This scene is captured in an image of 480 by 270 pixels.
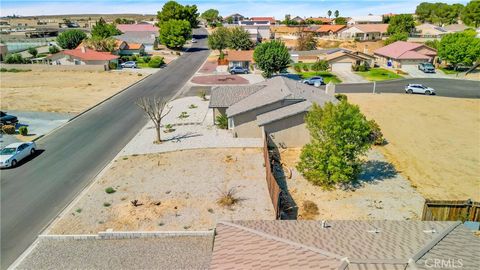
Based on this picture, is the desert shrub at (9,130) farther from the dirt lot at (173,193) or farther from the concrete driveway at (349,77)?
the concrete driveway at (349,77)

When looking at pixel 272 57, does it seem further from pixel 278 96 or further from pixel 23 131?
pixel 23 131

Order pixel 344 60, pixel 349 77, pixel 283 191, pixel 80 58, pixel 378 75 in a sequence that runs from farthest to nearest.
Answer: pixel 80 58
pixel 344 60
pixel 378 75
pixel 349 77
pixel 283 191

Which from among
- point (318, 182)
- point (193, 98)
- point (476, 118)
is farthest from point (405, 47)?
point (318, 182)

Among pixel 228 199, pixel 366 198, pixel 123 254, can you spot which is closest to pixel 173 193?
pixel 228 199

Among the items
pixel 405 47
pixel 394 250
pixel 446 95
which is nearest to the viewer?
pixel 394 250

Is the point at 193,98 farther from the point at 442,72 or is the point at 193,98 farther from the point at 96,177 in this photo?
the point at 442,72

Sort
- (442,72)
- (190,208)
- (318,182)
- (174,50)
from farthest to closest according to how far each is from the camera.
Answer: (174,50)
(442,72)
(318,182)
(190,208)
